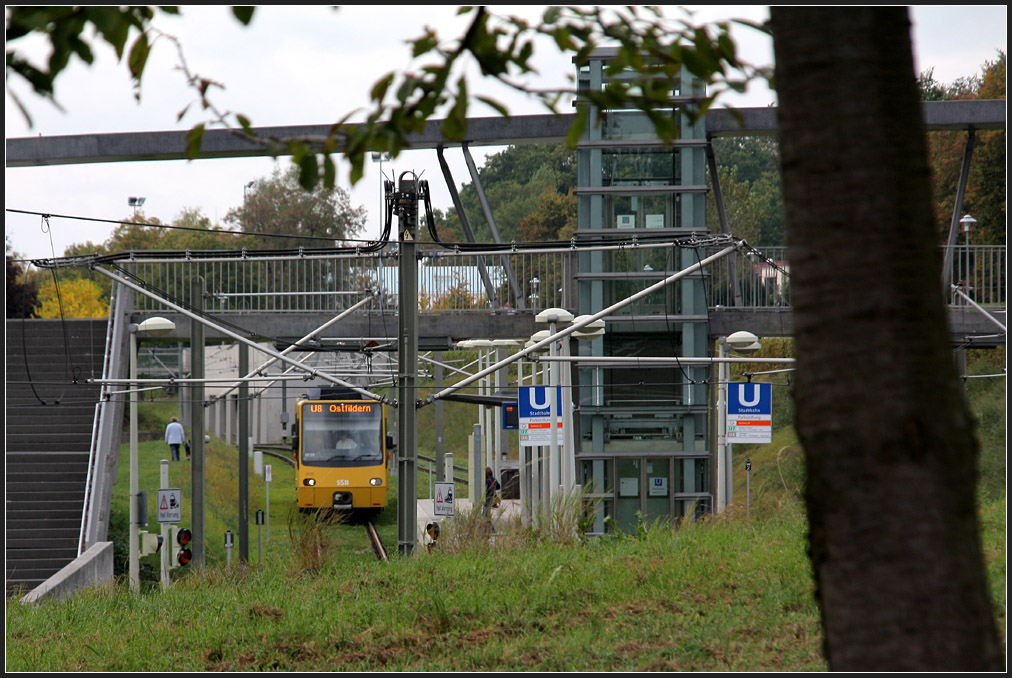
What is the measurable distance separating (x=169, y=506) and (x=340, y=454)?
837 centimetres

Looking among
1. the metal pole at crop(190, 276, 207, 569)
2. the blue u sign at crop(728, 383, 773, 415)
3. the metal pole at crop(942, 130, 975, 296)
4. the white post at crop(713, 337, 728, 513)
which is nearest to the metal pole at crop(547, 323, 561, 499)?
the blue u sign at crop(728, 383, 773, 415)

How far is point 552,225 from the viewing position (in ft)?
204

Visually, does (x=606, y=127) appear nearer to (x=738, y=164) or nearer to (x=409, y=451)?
(x=409, y=451)

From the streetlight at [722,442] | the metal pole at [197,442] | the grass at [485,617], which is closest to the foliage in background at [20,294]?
the metal pole at [197,442]

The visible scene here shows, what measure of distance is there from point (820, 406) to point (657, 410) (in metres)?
18.8

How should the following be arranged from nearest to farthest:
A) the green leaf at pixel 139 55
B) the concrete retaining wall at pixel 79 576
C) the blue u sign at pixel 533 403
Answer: the green leaf at pixel 139 55 → the concrete retaining wall at pixel 79 576 → the blue u sign at pixel 533 403

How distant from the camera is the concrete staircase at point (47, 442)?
22.5 m

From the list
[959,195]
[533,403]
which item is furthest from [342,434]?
[959,195]

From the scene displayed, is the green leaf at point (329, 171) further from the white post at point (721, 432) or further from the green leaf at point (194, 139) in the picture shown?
the white post at point (721, 432)

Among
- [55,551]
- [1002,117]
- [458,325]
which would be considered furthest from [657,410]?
[55,551]

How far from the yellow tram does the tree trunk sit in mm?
26306

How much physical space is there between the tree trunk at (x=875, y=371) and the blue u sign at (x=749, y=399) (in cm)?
1571

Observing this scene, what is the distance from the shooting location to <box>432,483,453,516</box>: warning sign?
54.0 ft

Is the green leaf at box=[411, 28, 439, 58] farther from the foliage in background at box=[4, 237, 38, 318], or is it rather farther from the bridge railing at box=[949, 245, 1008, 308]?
the foliage in background at box=[4, 237, 38, 318]
